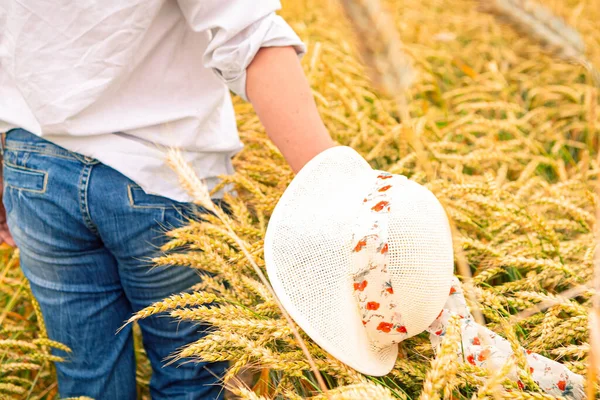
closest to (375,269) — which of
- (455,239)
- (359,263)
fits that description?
(359,263)

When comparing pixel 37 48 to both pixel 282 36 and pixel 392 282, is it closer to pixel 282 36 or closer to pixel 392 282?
pixel 282 36

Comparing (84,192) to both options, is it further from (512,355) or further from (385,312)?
(512,355)

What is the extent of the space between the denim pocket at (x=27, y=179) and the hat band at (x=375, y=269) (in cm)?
61

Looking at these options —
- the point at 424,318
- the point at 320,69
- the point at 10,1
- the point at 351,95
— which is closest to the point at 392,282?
the point at 424,318

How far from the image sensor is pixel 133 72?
3.00 ft

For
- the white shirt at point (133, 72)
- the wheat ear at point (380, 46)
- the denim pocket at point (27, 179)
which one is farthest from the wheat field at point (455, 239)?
the denim pocket at point (27, 179)

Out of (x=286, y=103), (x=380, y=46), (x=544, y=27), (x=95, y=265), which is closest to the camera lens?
(x=380, y=46)

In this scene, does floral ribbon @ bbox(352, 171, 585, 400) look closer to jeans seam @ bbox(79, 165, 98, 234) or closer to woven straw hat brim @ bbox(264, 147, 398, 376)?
woven straw hat brim @ bbox(264, 147, 398, 376)

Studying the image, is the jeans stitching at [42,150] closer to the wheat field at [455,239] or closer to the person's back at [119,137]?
the person's back at [119,137]

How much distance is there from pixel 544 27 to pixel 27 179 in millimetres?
907

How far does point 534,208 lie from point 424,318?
2.02 ft

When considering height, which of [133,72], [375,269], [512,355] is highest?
[133,72]

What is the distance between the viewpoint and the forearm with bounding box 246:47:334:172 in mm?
798

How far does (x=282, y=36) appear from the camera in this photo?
0.81 metres
